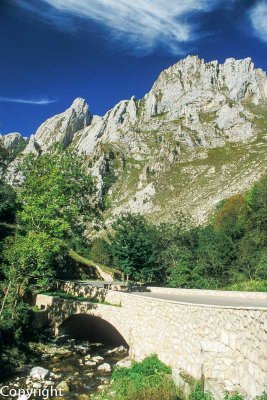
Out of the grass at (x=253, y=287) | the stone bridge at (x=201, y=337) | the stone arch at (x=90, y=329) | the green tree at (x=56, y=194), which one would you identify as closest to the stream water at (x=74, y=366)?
the stone arch at (x=90, y=329)

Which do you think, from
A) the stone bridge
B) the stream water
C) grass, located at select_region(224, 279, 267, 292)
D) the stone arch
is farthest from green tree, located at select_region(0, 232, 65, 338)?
grass, located at select_region(224, 279, 267, 292)

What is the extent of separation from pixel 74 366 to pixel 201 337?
12715 millimetres

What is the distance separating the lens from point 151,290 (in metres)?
42.6

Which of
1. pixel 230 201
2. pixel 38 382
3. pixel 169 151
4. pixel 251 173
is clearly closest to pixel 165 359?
pixel 38 382

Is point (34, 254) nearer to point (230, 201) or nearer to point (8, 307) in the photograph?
point (8, 307)

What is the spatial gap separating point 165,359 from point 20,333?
13.0 meters

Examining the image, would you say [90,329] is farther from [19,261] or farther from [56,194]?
[56,194]

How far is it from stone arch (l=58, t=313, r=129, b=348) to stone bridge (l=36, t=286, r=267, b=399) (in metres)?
5.04

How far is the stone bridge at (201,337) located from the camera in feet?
37.9

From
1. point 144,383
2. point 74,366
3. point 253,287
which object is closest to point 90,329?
point 74,366

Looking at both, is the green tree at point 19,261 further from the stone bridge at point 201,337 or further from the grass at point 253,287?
the grass at point 253,287

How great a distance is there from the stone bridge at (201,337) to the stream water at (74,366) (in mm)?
2582

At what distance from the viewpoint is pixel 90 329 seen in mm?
36812

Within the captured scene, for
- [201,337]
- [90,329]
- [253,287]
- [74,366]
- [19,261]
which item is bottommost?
[74,366]
